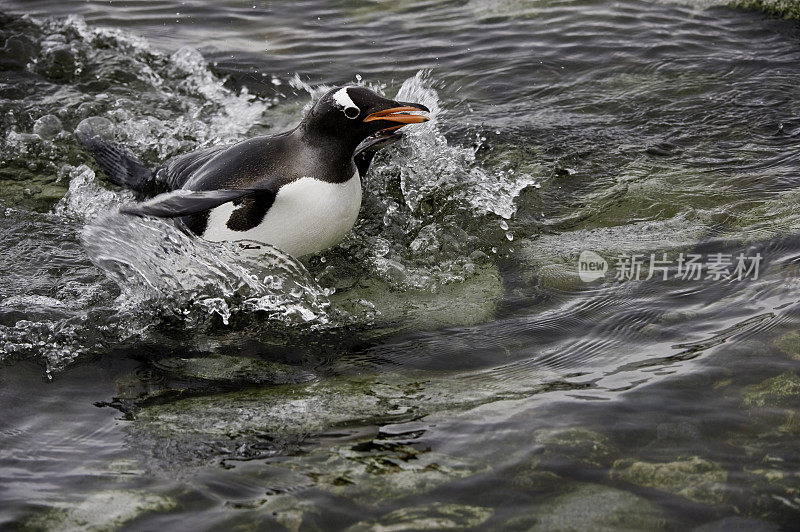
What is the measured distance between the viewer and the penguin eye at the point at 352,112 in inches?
155

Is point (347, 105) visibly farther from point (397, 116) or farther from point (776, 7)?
point (776, 7)

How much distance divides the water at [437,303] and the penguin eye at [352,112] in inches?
27.7

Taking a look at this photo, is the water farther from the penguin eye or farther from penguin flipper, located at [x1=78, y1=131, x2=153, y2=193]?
the penguin eye

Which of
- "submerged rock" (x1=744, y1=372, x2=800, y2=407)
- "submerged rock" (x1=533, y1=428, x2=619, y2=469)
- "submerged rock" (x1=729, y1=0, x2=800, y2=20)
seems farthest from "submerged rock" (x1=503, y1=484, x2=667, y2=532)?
"submerged rock" (x1=729, y1=0, x2=800, y2=20)

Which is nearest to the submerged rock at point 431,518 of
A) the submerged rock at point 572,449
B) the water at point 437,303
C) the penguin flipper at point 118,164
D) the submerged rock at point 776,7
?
the water at point 437,303

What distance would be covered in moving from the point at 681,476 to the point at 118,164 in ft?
11.6

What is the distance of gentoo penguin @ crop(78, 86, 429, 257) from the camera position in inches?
154

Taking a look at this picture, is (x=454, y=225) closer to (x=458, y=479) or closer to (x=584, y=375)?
(x=584, y=375)

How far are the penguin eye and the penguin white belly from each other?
305 mm

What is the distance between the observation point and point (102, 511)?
2428 mm

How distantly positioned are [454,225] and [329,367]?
54.5 inches

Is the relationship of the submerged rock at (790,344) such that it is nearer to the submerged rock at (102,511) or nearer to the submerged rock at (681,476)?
the submerged rock at (681,476)

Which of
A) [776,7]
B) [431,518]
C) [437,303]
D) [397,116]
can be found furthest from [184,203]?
[776,7]
